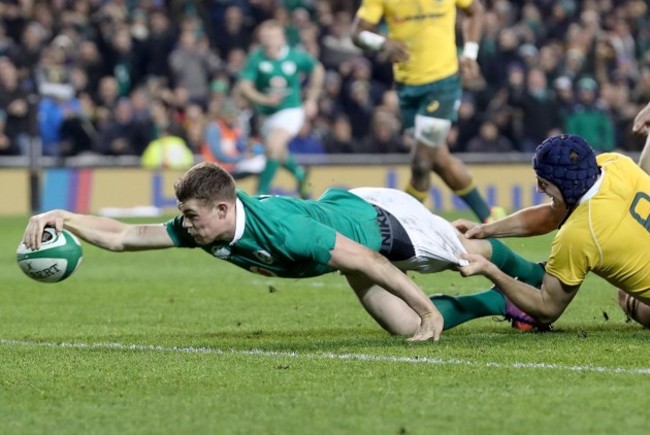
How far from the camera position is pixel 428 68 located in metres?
13.1

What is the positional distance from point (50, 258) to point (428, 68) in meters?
6.31

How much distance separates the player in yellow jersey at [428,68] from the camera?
1290 cm

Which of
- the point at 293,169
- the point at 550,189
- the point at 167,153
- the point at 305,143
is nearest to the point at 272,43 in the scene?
the point at 293,169

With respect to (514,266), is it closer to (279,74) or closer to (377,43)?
(377,43)

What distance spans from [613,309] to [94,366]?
12.3 ft

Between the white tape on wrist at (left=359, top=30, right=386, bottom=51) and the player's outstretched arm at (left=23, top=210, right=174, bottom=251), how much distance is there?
Result: 19.5 feet

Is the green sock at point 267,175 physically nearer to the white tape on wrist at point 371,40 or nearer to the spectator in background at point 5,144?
the white tape on wrist at point 371,40

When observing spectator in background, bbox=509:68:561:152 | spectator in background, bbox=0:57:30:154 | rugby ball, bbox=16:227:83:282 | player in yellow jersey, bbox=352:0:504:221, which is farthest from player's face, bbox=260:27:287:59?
rugby ball, bbox=16:227:83:282

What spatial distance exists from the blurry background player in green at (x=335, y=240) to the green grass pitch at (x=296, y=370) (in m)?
0.23

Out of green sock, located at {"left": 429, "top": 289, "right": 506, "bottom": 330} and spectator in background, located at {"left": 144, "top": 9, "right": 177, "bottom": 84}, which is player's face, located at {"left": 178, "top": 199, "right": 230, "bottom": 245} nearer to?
green sock, located at {"left": 429, "top": 289, "right": 506, "bottom": 330}

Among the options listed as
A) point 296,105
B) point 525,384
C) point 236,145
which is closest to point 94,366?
point 525,384

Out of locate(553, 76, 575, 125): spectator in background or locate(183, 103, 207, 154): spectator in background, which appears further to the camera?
locate(553, 76, 575, 125): spectator in background

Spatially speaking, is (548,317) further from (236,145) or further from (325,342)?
(236,145)

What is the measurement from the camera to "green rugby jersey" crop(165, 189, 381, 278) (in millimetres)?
6785
